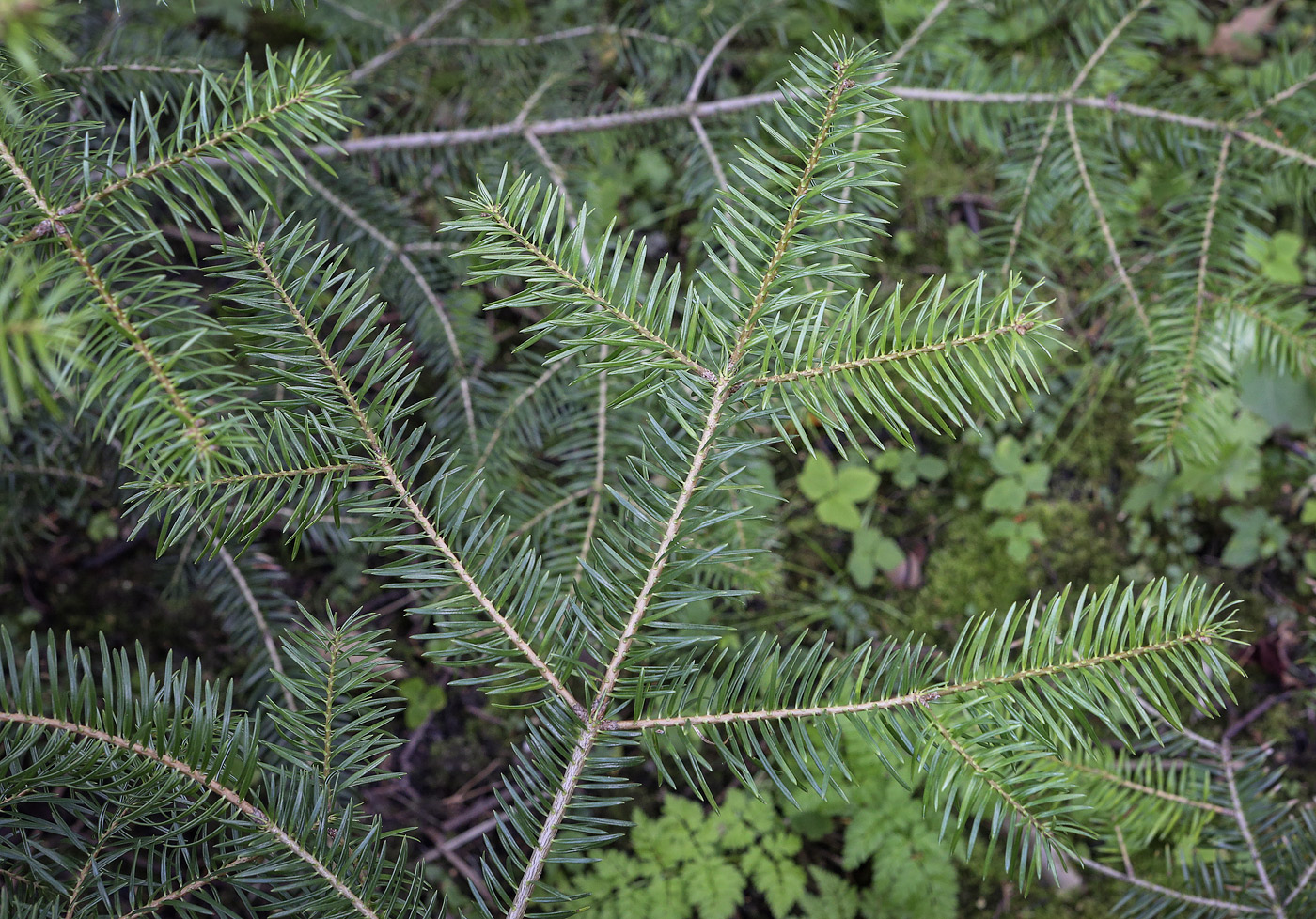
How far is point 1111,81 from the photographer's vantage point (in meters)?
2.26

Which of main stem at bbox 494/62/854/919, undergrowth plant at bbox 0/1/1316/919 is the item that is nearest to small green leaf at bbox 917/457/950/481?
undergrowth plant at bbox 0/1/1316/919

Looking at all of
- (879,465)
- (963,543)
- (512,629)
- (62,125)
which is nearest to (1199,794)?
(963,543)

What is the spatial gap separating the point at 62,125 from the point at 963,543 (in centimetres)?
213

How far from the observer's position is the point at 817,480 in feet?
6.98

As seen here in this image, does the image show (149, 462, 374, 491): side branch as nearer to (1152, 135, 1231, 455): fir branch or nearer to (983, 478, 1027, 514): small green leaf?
(1152, 135, 1231, 455): fir branch

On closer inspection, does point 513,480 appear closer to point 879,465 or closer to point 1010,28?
point 879,465

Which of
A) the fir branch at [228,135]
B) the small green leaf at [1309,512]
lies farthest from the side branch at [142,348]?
the small green leaf at [1309,512]

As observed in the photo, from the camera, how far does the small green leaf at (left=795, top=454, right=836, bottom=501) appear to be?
212 cm

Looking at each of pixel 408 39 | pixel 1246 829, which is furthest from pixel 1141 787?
pixel 408 39

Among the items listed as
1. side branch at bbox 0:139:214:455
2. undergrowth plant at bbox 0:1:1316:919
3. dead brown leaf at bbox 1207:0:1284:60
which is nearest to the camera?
side branch at bbox 0:139:214:455

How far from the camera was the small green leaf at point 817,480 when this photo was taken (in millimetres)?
2123

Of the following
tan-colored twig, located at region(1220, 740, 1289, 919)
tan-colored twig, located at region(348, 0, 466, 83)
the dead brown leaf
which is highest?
the dead brown leaf

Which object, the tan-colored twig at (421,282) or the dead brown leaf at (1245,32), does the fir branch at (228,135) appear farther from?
the dead brown leaf at (1245,32)

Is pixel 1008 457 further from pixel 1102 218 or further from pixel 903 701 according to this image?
pixel 903 701
